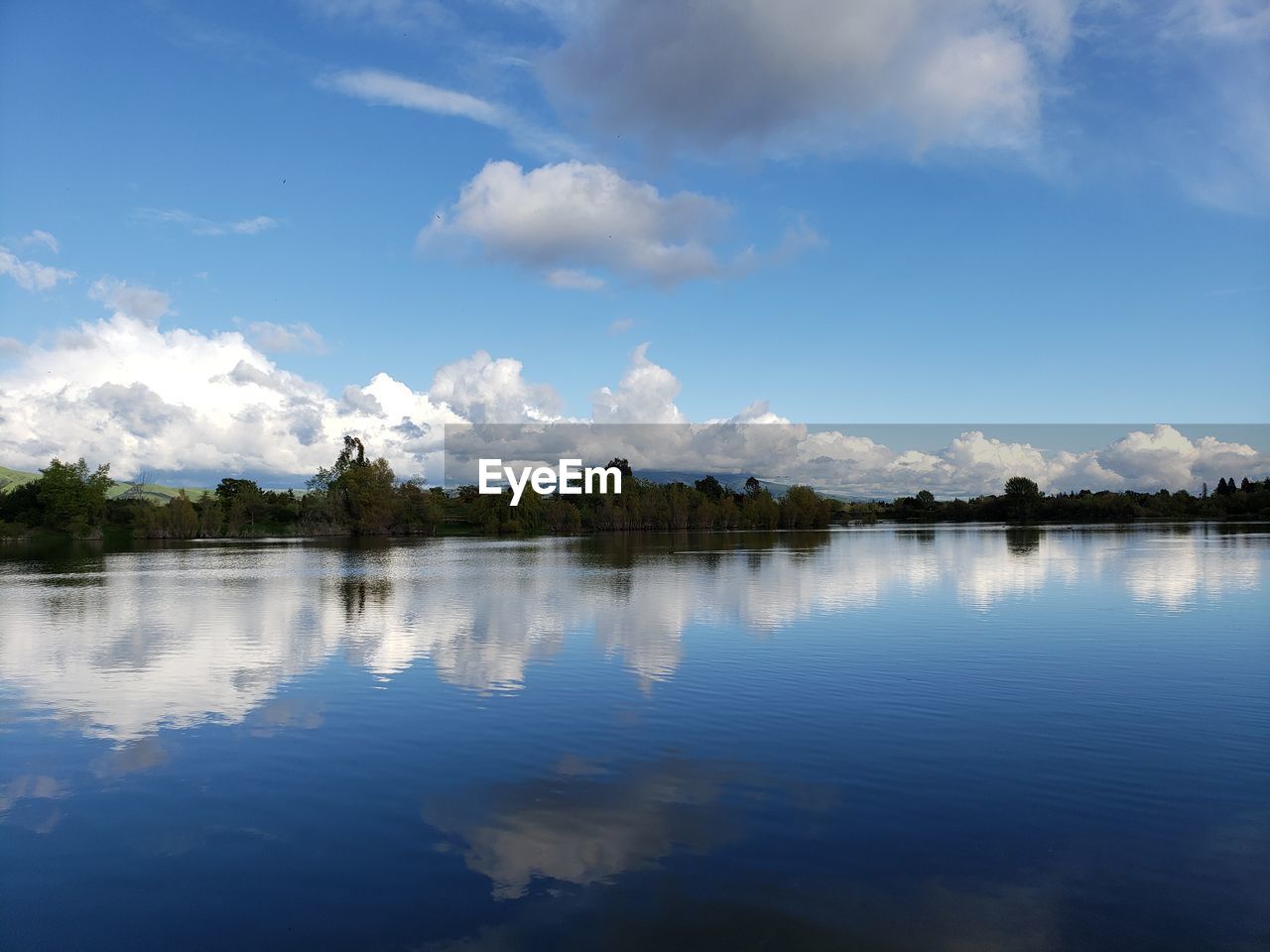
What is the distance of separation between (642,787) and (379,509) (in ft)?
399

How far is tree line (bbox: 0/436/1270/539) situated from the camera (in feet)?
361

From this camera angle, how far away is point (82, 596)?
3384 cm

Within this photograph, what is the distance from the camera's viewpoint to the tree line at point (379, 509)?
110000 millimetres

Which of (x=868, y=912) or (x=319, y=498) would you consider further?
(x=319, y=498)

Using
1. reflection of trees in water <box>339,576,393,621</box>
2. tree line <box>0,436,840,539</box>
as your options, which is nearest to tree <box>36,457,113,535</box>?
tree line <box>0,436,840,539</box>

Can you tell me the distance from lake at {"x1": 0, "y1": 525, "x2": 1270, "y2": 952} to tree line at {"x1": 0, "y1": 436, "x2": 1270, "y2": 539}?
345 feet

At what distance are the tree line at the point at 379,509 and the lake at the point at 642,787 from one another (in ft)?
345

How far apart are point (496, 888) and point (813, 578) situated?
110ft

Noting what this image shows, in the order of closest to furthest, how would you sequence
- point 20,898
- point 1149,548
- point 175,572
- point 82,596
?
1. point 20,898
2. point 82,596
3. point 175,572
4. point 1149,548

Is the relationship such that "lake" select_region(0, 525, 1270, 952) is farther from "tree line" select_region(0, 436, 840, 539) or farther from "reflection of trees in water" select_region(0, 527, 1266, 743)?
"tree line" select_region(0, 436, 840, 539)

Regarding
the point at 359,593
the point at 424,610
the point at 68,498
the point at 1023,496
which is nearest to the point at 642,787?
the point at 424,610

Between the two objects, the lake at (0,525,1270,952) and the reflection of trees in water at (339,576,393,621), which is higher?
the lake at (0,525,1270,952)

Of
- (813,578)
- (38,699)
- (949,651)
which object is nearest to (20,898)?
(38,699)

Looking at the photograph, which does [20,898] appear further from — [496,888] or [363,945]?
[496,888]
